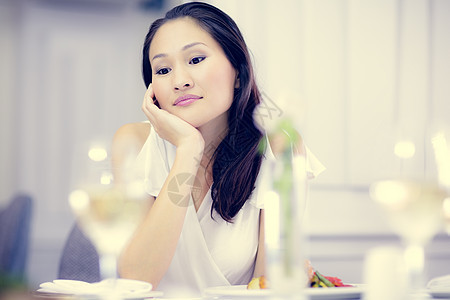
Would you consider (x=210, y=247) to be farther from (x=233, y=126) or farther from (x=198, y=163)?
(x=233, y=126)

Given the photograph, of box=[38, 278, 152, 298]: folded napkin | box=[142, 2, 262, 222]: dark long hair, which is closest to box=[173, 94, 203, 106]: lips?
box=[142, 2, 262, 222]: dark long hair

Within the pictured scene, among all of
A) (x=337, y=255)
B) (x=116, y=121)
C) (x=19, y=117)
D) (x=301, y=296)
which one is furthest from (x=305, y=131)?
(x=19, y=117)

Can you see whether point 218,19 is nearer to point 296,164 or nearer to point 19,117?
point 296,164

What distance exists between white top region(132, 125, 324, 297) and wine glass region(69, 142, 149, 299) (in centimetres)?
84

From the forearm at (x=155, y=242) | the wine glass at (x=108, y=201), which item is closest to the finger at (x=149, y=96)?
the forearm at (x=155, y=242)

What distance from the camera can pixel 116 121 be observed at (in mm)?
4293

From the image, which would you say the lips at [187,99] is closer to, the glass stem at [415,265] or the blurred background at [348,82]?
the blurred background at [348,82]

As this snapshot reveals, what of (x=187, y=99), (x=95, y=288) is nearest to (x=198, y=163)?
(x=187, y=99)

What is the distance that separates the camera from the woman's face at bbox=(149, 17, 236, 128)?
161cm

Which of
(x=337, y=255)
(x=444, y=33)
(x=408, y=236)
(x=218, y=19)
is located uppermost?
(x=444, y=33)

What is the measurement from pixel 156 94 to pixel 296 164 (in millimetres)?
1090

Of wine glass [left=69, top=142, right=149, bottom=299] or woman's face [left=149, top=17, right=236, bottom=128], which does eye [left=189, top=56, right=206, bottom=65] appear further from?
wine glass [left=69, top=142, right=149, bottom=299]

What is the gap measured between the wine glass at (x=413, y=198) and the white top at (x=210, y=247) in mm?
900

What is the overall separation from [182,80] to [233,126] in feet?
1.19
